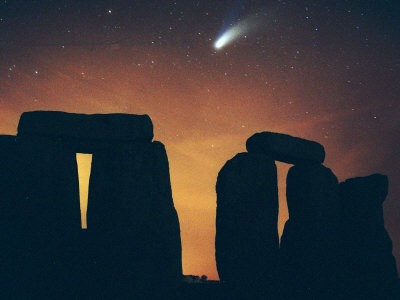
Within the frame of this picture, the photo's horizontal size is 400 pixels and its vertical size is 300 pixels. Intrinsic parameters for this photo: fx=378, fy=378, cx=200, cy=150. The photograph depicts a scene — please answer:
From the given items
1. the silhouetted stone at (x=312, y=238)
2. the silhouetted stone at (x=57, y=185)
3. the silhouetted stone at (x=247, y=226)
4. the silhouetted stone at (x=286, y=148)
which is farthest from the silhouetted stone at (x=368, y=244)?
the silhouetted stone at (x=57, y=185)

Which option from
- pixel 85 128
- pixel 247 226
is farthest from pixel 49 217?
pixel 247 226

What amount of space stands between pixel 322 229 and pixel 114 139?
4958 millimetres

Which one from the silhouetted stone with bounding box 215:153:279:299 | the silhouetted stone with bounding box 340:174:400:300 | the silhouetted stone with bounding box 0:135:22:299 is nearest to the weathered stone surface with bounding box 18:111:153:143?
the silhouetted stone with bounding box 0:135:22:299

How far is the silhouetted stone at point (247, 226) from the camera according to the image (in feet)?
23.3

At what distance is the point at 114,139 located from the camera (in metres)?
7.15

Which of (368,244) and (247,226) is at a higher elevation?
(247,226)

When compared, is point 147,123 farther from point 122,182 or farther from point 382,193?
point 382,193

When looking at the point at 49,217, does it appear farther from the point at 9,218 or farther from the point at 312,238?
the point at 312,238

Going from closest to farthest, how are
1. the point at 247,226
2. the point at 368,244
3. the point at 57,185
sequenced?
the point at 57,185 → the point at 247,226 → the point at 368,244

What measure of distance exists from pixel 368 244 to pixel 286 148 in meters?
3.23

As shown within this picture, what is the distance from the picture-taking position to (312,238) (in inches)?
324

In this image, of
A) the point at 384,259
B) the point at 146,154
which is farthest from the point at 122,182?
the point at 384,259

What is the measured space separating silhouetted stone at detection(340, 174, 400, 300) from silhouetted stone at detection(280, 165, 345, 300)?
0.56 m

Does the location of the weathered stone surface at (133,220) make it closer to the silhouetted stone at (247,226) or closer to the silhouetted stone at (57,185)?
the silhouetted stone at (57,185)
